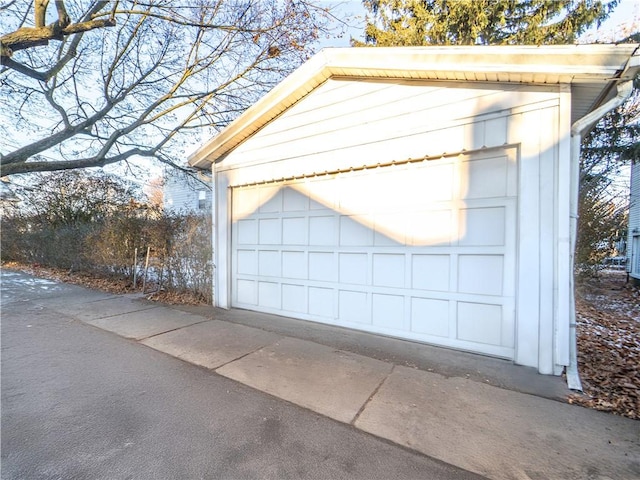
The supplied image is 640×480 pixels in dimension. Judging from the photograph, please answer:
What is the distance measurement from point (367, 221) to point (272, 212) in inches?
74.0

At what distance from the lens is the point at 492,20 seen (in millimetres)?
8320

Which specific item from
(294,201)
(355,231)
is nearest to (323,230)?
(355,231)

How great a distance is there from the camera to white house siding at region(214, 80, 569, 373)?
3199 millimetres

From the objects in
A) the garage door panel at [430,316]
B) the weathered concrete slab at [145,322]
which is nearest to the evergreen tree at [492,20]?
the garage door panel at [430,316]

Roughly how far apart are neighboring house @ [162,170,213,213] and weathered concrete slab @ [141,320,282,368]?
8.65 metres

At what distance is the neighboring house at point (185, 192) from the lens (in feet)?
42.3

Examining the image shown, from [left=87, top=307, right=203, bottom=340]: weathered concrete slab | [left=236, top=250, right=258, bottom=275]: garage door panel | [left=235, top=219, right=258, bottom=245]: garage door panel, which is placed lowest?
[left=87, top=307, right=203, bottom=340]: weathered concrete slab

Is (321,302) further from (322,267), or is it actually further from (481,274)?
(481,274)

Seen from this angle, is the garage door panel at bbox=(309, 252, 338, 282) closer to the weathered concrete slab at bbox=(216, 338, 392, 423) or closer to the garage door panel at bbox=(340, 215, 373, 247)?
the garage door panel at bbox=(340, 215, 373, 247)

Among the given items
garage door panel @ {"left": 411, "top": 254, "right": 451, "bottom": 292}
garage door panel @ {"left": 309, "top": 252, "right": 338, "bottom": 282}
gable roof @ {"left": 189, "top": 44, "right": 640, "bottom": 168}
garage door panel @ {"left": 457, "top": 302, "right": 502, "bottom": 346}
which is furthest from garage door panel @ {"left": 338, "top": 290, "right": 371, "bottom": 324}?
gable roof @ {"left": 189, "top": 44, "right": 640, "bottom": 168}

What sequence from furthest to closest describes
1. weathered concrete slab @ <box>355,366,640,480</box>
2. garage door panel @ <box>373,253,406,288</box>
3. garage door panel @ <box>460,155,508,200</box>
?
garage door panel @ <box>373,253,406,288</box>, garage door panel @ <box>460,155,508,200</box>, weathered concrete slab @ <box>355,366,640,480</box>

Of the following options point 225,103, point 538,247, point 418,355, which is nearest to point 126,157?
point 225,103

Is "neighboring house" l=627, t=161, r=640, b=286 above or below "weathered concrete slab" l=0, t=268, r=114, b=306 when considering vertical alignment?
above

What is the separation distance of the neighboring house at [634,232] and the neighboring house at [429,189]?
9635 millimetres
